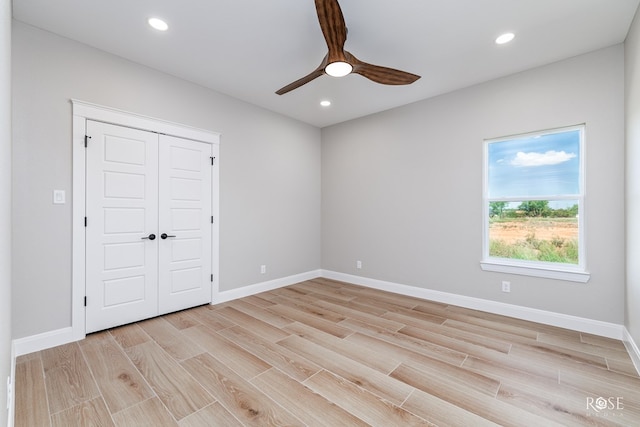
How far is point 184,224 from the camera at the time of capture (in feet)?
11.7

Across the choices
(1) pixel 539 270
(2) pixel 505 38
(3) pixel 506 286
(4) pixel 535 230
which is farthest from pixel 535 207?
(2) pixel 505 38

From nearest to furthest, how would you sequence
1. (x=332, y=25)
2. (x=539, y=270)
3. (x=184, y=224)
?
(x=332, y=25) < (x=539, y=270) < (x=184, y=224)

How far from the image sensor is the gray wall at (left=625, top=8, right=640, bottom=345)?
90.3 inches

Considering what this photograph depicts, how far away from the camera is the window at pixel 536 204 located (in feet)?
10.0

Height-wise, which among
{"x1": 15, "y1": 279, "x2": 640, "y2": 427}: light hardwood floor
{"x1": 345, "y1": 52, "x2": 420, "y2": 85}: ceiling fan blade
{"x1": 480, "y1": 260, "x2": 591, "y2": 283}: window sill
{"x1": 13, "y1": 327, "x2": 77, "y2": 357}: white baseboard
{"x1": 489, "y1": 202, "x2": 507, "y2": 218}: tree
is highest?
{"x1": 345, "y1": 52, "x2": 420, "y2": 85}: ceiling fan blade

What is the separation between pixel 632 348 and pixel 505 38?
2.98m

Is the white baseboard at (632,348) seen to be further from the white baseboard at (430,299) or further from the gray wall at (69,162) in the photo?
the gray wall at (69,162)

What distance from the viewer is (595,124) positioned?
9.47 ft

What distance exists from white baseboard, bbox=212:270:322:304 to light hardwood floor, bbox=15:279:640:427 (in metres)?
0.63

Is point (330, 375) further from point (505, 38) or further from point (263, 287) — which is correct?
point (505, 38)

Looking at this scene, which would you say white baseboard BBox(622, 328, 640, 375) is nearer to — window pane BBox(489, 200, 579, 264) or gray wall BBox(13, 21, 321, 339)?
A: window pane BBox(489, 200, 579, 264)

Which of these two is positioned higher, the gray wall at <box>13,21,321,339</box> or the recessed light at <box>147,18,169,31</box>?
the recessed light at <box>147,18,169,31</box>

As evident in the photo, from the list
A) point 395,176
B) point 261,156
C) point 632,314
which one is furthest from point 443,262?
point 261,156

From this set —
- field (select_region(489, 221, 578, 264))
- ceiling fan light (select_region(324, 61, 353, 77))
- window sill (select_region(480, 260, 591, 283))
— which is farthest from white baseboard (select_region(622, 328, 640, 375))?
ceiling fan light (select_region(324, 61, 353, 77))
